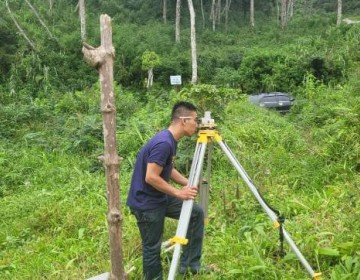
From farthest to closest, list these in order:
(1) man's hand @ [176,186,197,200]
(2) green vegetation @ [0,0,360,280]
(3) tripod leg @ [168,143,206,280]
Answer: (2) green vegetation @ [0,0,360,280] → (1) man's hand @ [176,186,197,200] → (3) tripod leg @ [168,143,206,280]

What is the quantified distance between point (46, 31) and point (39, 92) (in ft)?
22.1

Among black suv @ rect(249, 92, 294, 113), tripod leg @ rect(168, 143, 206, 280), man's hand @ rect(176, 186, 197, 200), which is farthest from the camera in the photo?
black suv @ rect(249, 92, 294, 113)

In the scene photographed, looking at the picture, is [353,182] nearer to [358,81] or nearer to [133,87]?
[358,81]

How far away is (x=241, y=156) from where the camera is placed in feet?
24.0

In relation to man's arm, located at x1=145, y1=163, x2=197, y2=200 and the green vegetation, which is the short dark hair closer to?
man's arm, located at x1=145, y1=163, x2=197, y2=200

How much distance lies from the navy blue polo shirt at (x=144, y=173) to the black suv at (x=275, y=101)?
1174cm

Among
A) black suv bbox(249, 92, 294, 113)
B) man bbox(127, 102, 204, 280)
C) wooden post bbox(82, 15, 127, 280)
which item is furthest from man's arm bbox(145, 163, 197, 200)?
black suv bbox(249, 92, 294, 113)

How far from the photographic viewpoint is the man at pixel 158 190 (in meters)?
3.38

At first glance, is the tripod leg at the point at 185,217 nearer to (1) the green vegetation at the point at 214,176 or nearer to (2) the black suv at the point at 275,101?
(1) the green vegetation at the point at 214,176

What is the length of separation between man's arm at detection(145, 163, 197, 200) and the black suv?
11925 mm

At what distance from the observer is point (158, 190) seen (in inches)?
136

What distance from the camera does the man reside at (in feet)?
11.1

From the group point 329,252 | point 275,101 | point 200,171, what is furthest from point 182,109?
point 275,101

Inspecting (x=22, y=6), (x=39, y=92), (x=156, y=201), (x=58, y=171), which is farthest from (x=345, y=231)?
(x=22, y=6)
